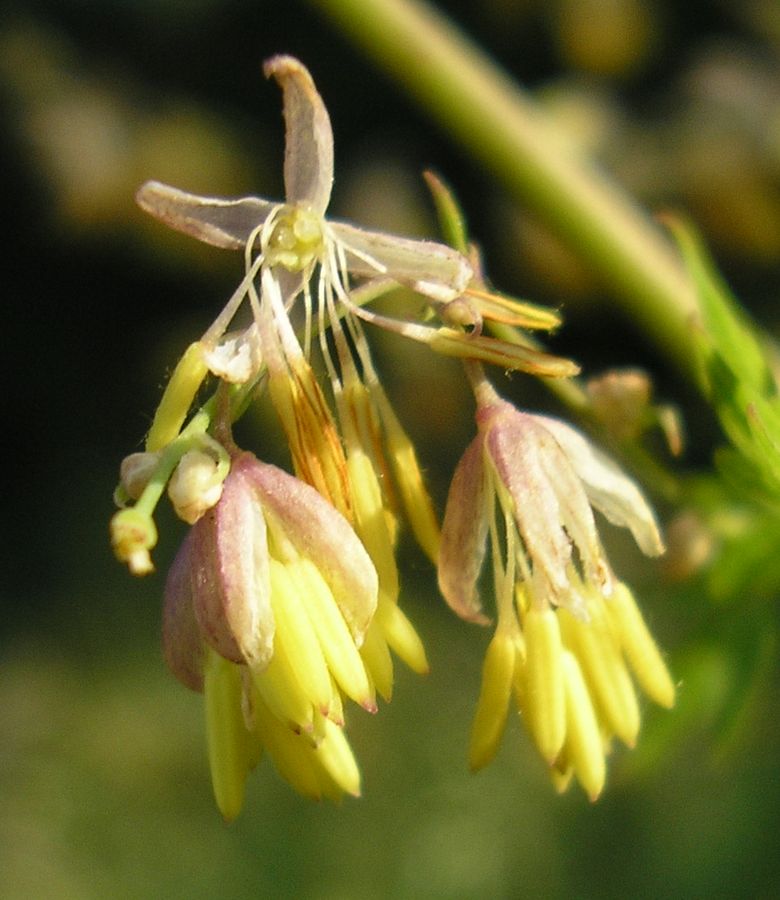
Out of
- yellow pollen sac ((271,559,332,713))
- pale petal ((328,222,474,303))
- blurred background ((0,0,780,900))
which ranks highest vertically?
pale petal ((328,222,474,303))

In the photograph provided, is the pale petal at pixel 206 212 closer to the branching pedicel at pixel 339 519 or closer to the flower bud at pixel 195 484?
the branching pedicel at pixel 339 519

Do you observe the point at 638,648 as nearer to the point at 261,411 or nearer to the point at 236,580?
the point at 236,580

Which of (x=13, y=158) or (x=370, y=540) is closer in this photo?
(x=370, y=540)

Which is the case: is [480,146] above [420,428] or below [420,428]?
above

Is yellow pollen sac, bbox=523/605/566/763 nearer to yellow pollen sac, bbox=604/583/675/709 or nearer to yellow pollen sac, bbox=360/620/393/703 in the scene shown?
yellow pollen sac, bbox=604/583/675/709

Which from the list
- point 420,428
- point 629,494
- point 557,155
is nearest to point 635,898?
point 420,428

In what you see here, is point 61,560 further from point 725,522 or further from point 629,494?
point 629,494

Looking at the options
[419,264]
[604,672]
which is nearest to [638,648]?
[604,672]

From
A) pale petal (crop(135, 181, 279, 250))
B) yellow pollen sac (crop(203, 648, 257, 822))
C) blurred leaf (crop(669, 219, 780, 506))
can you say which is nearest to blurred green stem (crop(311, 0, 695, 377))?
blurred leaf (crop(669, 219, 780, 506))
